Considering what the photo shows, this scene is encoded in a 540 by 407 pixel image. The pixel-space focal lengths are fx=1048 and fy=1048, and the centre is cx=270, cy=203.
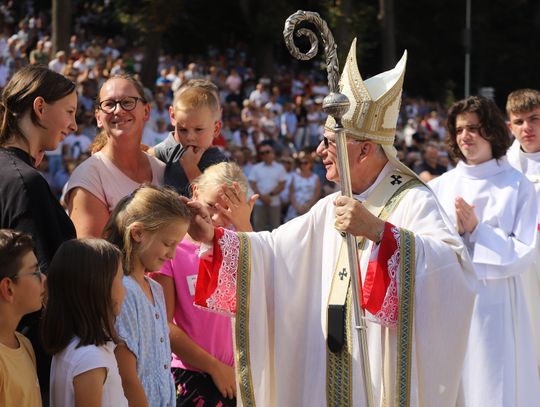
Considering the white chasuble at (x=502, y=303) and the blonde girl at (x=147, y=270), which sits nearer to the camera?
the blonde girl at (x=147, y=270)

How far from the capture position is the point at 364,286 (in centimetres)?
451

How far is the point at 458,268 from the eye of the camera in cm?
448

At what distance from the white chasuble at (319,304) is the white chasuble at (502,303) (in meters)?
1.70

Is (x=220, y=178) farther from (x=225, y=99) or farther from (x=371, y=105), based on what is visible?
(x=225, y=99)

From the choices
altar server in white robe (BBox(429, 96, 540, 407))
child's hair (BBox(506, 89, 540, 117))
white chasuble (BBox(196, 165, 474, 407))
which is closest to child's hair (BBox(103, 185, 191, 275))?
white chasuble (BBox(196, 165, 474, 407))

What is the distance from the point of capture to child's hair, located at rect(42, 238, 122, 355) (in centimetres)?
371

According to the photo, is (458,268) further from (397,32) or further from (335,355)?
(397,32)

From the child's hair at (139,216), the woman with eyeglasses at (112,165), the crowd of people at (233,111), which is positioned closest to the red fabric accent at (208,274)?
the child's hair at (139,216)

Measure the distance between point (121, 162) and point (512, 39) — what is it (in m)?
37.7

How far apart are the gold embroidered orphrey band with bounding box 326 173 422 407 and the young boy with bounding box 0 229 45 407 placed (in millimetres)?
1502

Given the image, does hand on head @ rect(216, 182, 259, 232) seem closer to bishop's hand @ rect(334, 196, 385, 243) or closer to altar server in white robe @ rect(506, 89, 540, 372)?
bishop's hand @ rect(334, 196, 385, 243)

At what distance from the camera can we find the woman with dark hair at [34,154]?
3.86 meters

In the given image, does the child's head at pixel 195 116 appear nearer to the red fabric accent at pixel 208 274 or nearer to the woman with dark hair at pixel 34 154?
the red fabric accent at pixel 208 274

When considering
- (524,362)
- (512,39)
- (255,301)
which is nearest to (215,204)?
(255,301)
